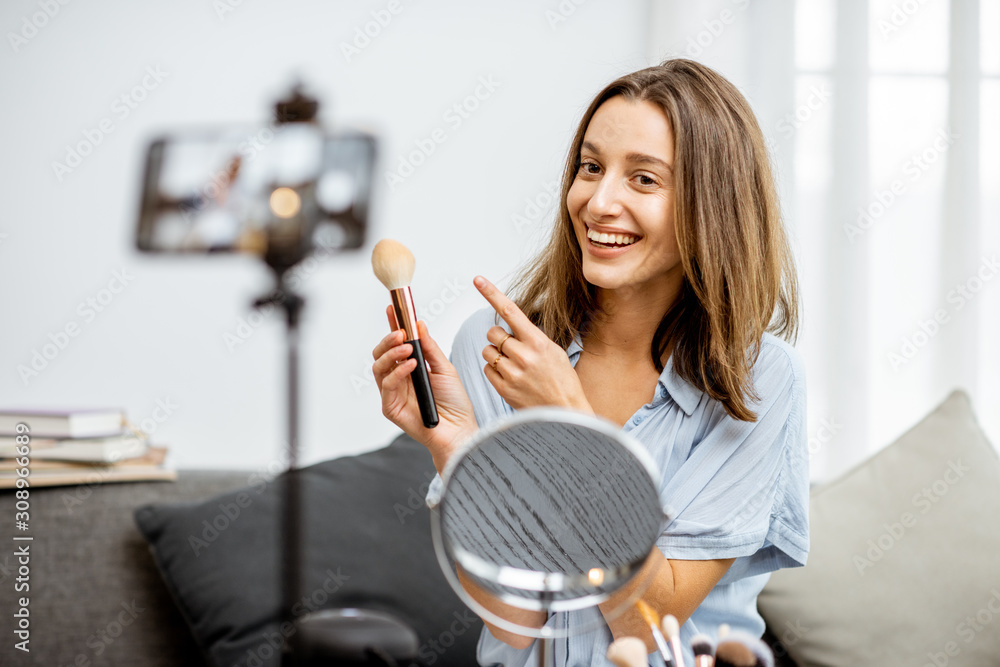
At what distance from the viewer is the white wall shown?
181cm

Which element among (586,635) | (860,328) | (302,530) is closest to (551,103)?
(860,328)

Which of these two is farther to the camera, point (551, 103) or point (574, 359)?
point (551, 103)

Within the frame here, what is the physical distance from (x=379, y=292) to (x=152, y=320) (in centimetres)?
54

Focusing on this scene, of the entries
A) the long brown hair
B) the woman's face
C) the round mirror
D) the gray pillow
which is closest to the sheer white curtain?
the gray pillow

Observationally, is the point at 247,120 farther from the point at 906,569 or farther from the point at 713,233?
the point at 906,569

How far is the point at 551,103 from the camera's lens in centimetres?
197

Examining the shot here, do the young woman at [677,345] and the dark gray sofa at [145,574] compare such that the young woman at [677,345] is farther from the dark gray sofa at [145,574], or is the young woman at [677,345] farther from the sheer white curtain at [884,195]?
the sheer white curtain at [884,195]

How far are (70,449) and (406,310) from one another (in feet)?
3.17

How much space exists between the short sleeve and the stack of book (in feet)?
3.28

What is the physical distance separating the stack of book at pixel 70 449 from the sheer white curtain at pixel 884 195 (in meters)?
1.40

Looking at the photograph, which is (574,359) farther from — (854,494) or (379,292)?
(379,292)

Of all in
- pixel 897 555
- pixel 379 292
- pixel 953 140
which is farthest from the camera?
pixel 379 292

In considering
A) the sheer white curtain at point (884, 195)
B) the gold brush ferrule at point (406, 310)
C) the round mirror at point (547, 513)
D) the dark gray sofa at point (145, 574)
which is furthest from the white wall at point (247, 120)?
the round mirror at point (547, 513)

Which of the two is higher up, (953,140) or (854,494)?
(953,140)
